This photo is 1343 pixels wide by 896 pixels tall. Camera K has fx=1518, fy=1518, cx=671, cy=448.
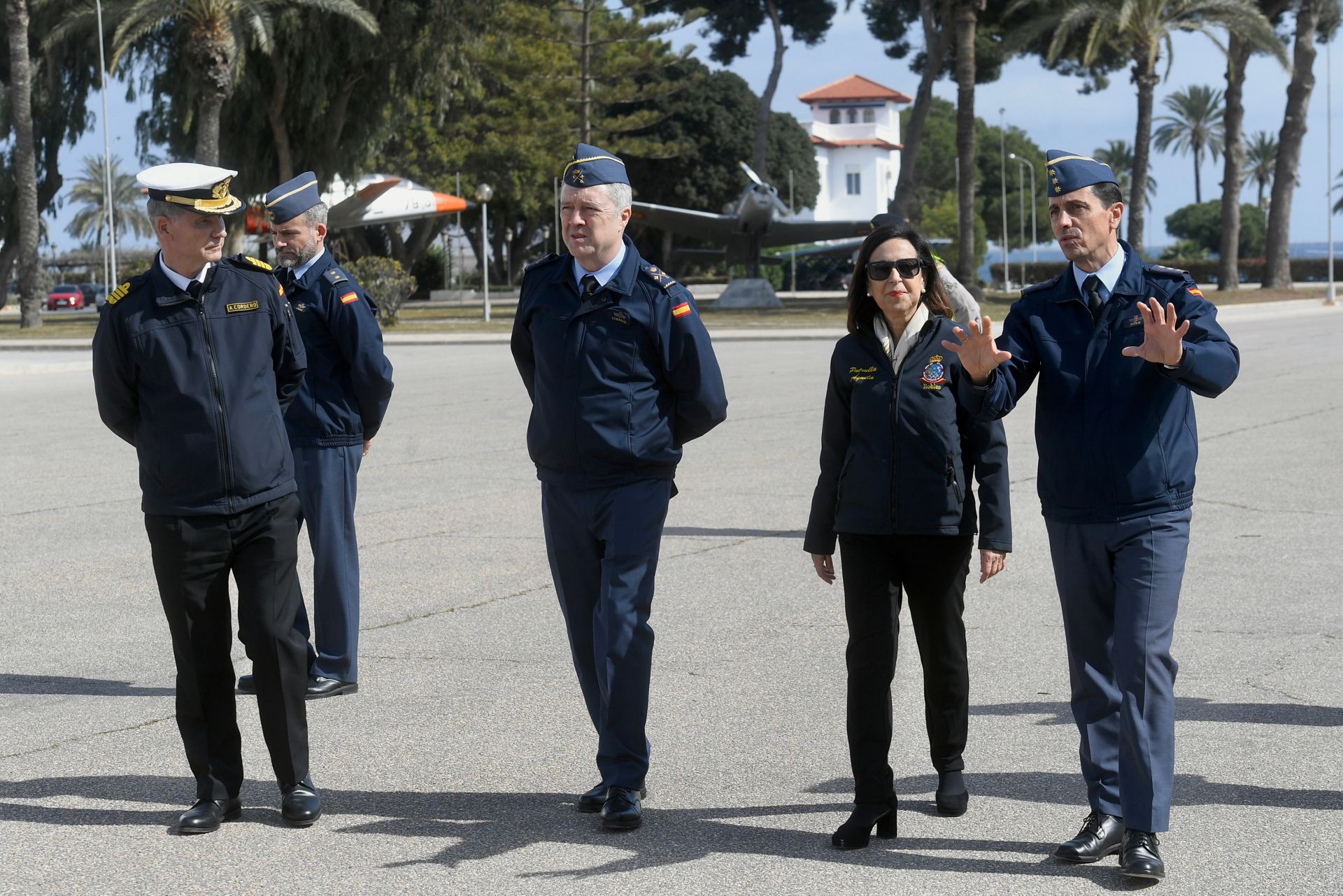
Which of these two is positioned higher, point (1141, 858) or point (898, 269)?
point (898, 269)

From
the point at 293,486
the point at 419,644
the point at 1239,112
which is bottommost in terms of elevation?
the point at 419,644

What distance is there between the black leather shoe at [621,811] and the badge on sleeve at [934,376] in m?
1.47

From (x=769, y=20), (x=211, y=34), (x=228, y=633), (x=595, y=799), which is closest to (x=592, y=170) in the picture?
(x=228, y=633)

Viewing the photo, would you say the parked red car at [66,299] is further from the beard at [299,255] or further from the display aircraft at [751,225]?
the beard at [299,255]

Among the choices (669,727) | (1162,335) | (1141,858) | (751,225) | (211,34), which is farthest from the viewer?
(751,225)

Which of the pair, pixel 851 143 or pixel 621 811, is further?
pixel 851 143

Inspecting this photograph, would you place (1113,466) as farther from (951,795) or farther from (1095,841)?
(951,795)

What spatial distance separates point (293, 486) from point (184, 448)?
38cm

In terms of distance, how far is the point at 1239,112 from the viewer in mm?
53156

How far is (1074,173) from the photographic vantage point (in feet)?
13.2

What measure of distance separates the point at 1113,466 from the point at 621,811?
170cm

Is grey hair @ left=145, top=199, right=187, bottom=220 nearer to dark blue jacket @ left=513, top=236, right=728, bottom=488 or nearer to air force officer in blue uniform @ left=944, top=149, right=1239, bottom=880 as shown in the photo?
dark blue jacket @ left=513, top=236, right=728, bottom=488

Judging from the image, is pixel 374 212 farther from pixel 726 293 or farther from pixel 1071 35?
pixel 1071 35

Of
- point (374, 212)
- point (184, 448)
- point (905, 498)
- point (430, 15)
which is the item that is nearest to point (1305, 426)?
point (905, 498)
